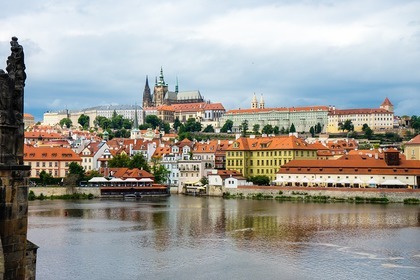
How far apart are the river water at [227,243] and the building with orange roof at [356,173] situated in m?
12.4

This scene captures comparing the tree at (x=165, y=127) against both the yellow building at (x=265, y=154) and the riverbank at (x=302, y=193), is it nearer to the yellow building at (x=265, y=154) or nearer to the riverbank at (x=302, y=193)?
the yellow building at (x=265, y=154)

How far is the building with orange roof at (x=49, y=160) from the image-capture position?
75375 mm

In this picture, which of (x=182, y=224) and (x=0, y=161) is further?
(x=182, y=224)

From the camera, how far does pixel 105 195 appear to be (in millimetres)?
69250

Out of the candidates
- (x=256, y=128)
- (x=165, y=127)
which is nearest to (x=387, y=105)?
(x=256, y=128)

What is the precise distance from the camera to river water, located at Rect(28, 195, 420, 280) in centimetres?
2450

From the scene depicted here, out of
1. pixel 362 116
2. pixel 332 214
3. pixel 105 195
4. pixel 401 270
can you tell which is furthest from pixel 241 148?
pixel 362 116

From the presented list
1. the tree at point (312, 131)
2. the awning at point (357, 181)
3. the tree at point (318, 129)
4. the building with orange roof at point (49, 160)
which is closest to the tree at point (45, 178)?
the building with orange roof at point (49, 160)

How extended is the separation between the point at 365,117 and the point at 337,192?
110 metres

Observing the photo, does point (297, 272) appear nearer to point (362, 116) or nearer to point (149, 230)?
point (149, 230)

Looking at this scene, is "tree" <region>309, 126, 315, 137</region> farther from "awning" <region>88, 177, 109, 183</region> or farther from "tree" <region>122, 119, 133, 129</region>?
"awning" <region>88, 177, 109, 183</region>

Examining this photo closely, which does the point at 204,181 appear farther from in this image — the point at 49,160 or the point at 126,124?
the point at 126,124

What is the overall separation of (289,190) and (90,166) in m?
32.5

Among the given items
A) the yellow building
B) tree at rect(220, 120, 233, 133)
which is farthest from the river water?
tree at rect(220, 120, 233, 133)
